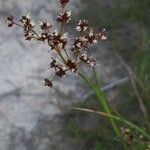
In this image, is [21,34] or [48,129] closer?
[48,129]

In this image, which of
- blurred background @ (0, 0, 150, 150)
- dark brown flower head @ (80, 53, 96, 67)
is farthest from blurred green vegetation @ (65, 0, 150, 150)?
dark brown flower head @ (80, 53, 96, 67)

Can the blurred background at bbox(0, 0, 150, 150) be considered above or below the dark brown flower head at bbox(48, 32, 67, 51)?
above

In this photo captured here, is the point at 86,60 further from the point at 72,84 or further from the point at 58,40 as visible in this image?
the point at 72,84

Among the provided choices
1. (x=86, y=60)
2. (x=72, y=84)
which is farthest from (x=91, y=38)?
(x=72, y=84)

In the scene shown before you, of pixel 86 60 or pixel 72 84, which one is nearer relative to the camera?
pixel 86 60

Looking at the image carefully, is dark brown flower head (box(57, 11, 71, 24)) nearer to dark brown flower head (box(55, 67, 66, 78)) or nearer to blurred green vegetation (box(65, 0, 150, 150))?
dark brown flower head (box(55, 67, 66, 78))

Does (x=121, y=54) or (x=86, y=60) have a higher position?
(x=121, y=54)

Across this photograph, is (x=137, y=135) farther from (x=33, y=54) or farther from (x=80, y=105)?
(x=33, y=54)

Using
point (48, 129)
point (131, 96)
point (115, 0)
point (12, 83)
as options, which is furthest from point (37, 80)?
point (115, 0)
